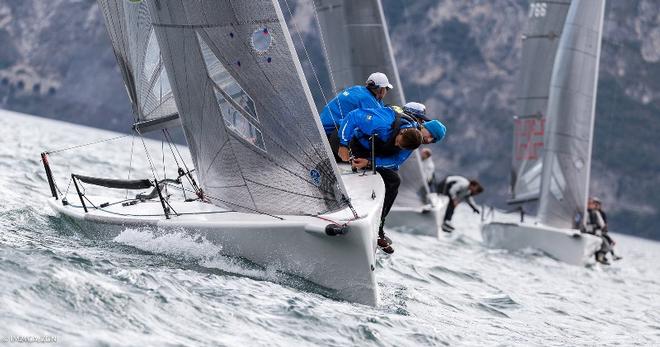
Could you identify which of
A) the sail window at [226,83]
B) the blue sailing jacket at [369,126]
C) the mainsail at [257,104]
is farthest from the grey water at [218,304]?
the blue sailing jacket at [369,126]

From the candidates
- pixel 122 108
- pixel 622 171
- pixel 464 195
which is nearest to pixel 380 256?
pixel 464 195

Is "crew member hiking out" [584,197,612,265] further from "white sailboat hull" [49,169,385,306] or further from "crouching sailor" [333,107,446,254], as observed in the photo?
"white sailboat hull" [49,169,385,306]

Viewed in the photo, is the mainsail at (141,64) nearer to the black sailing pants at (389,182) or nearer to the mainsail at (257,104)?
the mainsail at (257,104)

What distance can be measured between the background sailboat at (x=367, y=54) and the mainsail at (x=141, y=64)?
6654 millimetres

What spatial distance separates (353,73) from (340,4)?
3.48 ft

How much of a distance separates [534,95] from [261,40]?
13568 millimetres

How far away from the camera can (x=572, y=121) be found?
16.2 metres

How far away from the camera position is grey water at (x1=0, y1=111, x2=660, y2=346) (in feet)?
16.3

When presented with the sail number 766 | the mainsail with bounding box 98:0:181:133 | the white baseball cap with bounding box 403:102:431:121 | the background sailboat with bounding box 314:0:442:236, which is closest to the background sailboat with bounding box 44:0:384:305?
the white baseball cap with bounding box 403:102:431:121

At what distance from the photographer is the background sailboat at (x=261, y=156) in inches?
247

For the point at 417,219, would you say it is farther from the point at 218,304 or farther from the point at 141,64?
the point at 218,304

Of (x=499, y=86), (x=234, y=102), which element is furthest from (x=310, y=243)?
(x=499, y=86)

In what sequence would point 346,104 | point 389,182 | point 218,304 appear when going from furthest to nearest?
point 346,104
point 389,182
point 218,304

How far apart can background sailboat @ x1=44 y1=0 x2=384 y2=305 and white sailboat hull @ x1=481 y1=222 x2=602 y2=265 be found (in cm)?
852
